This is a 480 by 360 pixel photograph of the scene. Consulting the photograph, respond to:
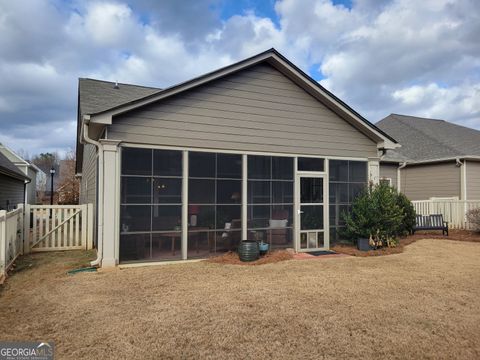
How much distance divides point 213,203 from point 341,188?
390cm

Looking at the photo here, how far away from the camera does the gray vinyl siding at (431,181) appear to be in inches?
564

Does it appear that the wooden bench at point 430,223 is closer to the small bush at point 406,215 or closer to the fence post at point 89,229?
the small bush at point 406,215

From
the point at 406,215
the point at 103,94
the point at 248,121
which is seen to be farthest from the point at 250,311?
the point at 406,215

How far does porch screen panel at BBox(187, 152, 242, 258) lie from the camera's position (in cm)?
717

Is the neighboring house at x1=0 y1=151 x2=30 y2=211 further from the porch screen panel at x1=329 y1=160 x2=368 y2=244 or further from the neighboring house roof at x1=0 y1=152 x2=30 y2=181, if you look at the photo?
the porch screen panel at x1=329 y1=160 x2=368 y2=244

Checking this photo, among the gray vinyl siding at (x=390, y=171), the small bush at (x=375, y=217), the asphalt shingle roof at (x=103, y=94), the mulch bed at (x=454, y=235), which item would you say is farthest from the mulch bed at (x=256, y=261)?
the gray vinyl siding at (x=390, y=171)

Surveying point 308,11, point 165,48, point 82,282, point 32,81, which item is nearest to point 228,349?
point 82,282

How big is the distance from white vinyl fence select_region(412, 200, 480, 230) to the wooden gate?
12.2 meters

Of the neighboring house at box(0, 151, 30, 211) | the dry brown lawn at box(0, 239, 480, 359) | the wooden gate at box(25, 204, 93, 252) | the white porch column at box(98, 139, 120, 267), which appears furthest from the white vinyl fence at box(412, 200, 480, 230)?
the neighboring house at box(0, 151, 30, 211)

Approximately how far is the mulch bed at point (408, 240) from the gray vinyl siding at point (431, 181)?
9.17 ft

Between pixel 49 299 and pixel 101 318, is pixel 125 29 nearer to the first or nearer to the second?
pixel 49 299

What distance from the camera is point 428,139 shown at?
17031 millimetres

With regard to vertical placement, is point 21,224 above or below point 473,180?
below

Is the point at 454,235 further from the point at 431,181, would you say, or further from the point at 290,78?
the point at 290,78
